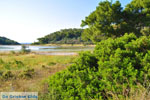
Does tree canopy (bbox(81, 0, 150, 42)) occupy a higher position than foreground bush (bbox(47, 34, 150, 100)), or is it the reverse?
tree canopy (bbox(81, 0, 150, 42))

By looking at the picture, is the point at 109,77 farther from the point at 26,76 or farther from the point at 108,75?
the point at 26,76

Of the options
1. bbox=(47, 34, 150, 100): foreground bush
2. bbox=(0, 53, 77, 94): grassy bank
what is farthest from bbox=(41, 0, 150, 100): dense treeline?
bbox=(0, 53, 77, 94): grassy bank

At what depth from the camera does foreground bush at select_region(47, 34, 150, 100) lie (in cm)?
278

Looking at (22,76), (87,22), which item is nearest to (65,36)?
(87,22)

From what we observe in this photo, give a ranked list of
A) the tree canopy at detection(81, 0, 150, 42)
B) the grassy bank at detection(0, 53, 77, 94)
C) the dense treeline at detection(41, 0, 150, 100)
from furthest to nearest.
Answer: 1. the tree canopy at detection(81, 0, 150, 42)
2. the grassy bank at detection(0, 53, 77, 94)
3. the dense treeline at detection(41, 0, 150, 100)

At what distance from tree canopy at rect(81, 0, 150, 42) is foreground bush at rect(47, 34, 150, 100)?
439 inches

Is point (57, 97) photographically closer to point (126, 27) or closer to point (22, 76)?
point (22, 76)

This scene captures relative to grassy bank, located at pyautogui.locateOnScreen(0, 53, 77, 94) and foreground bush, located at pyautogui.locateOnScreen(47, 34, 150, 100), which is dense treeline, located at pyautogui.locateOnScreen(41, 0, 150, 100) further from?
grassy bank, located at pyautogui.locateOnScreen(0, 53, 77, 94)

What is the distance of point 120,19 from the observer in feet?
50.1

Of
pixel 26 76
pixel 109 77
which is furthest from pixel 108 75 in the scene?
pixel 26 76

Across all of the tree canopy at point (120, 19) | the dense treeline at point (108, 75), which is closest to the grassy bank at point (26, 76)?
the dense treeline at point (108, 75)

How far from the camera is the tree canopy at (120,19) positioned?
14.2 metres

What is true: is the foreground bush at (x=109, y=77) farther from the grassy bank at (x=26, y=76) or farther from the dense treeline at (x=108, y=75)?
the grassy bank at (x=26, y=76)

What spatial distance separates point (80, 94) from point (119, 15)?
14.6 m
